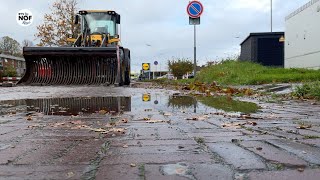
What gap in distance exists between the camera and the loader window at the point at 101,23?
65.2ft

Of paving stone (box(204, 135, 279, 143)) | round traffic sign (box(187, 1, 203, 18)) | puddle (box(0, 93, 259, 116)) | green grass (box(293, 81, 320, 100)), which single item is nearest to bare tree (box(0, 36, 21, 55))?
round traffic sign (box(187, 1, 203, 18))

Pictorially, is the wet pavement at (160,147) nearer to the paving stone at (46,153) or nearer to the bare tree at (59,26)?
the paving stone at (46,153)

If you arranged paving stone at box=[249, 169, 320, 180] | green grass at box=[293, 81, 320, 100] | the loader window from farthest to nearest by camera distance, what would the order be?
1. the loader window
2. green grass at box=[293, 81, 320, 100]
3. paving stone at box=[249, 169, 320, 180]

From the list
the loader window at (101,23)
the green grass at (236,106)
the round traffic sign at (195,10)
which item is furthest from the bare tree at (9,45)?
the green grass at (236,106)

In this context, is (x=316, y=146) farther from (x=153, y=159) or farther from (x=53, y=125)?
(x=53, y=125)

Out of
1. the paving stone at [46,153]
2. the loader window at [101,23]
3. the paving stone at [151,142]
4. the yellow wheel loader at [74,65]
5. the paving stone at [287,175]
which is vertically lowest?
the paving stone at [287,175]

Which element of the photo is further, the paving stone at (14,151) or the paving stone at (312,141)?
the paving stone at (312,141)

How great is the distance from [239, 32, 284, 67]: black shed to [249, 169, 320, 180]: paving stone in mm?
36466

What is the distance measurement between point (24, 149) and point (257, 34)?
124ft

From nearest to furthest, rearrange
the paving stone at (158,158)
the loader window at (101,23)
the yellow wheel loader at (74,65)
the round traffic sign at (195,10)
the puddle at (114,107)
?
1. the paving stone at (158,158)
2. the puddle at (114,107)
3. the yellow wheel loader at (74,65)
4. the round traffic sign at (195,10)
5. the loader window at (101,23)

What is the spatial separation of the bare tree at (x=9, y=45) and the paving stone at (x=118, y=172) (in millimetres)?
94297

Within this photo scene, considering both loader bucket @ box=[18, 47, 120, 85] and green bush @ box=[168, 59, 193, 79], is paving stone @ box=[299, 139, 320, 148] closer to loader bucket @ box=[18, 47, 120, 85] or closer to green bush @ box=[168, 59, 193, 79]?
loader bucket @ box=[18, 47, 120, 85]

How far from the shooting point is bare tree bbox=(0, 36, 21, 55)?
90.7 meters

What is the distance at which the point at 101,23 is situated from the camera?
65.5 feet
